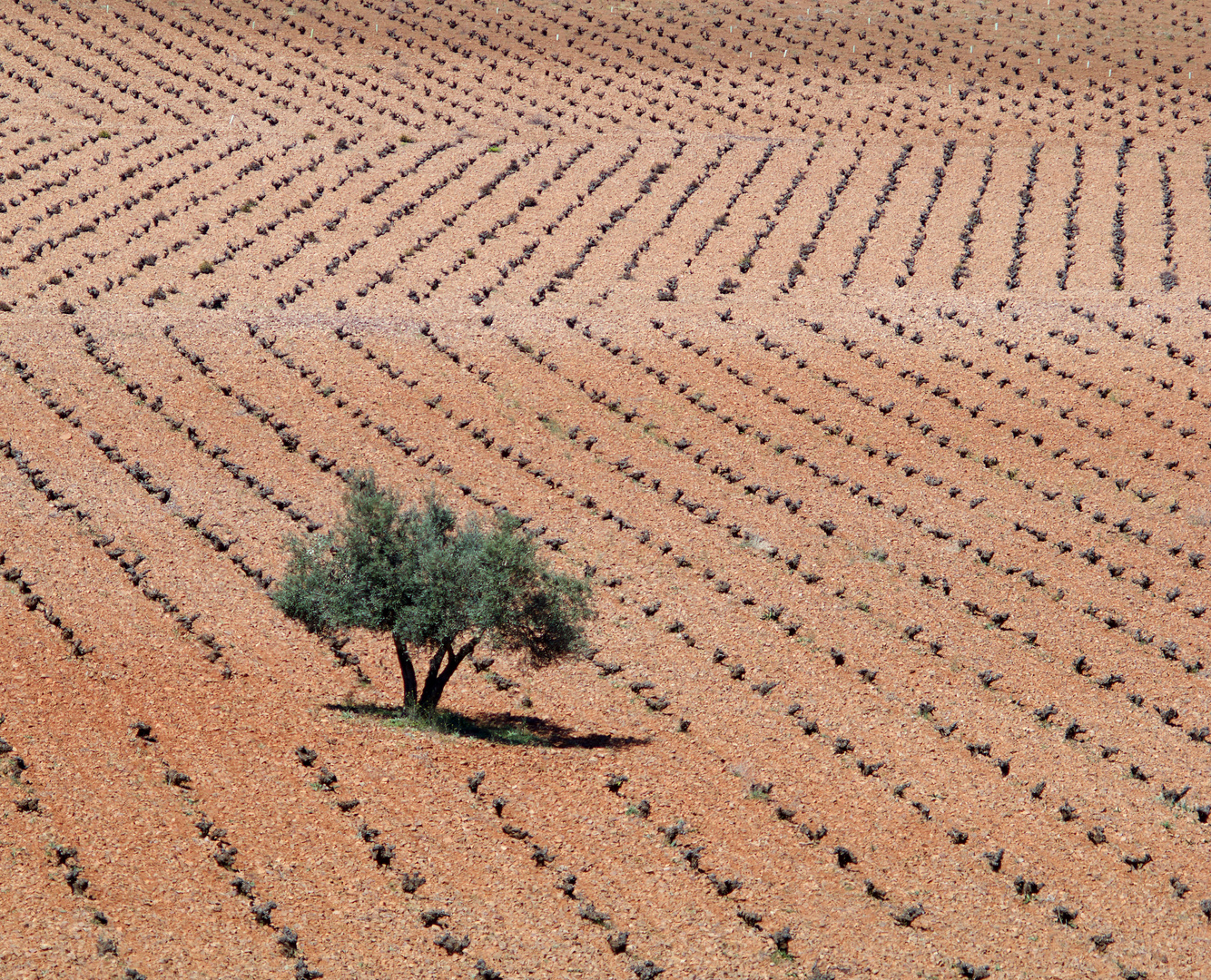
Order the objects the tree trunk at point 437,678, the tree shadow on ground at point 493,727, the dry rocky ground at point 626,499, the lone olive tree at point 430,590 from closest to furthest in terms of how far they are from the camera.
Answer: the dry rocky ground at point 626,499, the lone olive tree at point 430,590, the tree shadow on ground at point 493,727, the tree trunk at point 437,678

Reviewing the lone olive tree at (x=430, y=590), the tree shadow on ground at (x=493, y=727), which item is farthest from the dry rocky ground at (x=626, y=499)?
the lone olive tree at (x=430, y=590)

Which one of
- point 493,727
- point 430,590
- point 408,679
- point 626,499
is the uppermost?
point 430,590

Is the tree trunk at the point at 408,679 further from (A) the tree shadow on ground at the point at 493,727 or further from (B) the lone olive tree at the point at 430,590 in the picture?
(A) the tree shadow on ground at the point at 493,727

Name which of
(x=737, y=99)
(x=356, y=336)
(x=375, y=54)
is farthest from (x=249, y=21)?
(x=356, y=336)

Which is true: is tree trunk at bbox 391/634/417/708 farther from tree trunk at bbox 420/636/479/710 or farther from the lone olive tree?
tree trunk at bbox 420/636/479/710

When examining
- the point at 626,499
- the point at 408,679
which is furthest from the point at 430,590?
the point at 626,499

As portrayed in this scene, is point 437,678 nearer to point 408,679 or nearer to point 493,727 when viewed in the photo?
point 408,679
